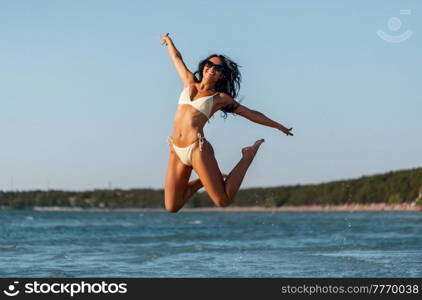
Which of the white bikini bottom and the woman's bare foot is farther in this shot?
the woman's bare foot

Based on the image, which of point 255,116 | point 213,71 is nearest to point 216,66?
point 213,71

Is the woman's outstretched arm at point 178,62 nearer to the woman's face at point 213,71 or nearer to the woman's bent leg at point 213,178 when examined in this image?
the woman's face at point 213,71

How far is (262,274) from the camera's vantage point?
2581cm

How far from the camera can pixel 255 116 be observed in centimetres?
1311

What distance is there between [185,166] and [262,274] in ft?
42.1

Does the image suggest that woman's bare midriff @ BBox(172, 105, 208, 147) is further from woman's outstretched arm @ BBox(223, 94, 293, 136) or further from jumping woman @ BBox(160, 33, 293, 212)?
woman's outstretched arm @ BBox(223, 94, 293, 136)

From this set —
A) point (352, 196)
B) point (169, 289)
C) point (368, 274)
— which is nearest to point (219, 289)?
point (169, 289)

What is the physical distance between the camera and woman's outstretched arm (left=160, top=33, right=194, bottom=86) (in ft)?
44.7

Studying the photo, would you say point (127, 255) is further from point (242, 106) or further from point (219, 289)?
point (242, 106)

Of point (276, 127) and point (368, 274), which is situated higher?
point (276, 127)

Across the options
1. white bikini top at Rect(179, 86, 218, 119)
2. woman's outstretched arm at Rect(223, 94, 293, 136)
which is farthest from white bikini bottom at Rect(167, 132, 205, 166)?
woman's outstretched arm at Rect(223, 94, 293, 136)

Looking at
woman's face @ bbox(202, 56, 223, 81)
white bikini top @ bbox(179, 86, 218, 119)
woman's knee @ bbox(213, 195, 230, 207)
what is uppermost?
woman's face @ bbox(202, 56, 223, 81)

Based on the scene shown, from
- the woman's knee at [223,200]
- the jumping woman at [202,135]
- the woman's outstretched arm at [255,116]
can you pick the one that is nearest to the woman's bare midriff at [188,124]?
the jumping woman at [202,135]

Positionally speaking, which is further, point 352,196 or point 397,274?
point 352,196
